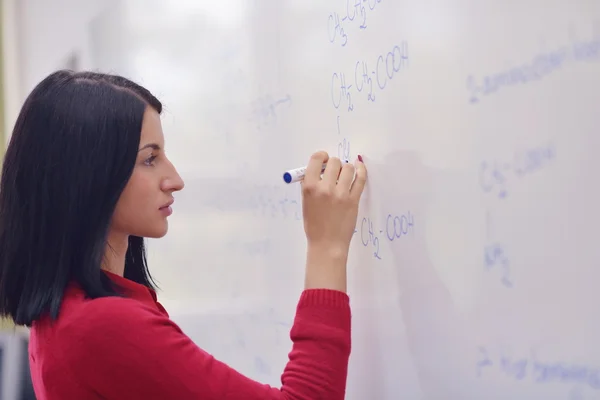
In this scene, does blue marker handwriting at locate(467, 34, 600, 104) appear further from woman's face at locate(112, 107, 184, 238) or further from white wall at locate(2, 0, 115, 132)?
white wall at locate(2, 0, 115, 132)

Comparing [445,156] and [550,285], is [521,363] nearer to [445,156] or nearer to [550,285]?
[550,285]

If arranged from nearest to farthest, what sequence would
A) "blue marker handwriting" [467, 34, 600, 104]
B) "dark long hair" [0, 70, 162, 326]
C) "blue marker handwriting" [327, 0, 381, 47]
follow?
1. "blue marker handwriting" [467, 34, 600, 104]
2. "dark long hair" [0, 70, 162, 326]
3. "blue marker handwriting" [327, 0, 381, 47]

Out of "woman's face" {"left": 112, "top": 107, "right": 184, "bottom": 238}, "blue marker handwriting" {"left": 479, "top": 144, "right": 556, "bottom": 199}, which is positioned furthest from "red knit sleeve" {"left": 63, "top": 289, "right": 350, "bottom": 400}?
"blue marker handwriting" {"left": 479, "top": 144, "right": 556, "bottom": 199}

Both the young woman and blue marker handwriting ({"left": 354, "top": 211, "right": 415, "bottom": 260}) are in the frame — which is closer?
the young woman

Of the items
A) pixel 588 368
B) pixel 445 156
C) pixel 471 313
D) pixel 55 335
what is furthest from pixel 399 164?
pixel 55 335

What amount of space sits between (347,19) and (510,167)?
0.32m

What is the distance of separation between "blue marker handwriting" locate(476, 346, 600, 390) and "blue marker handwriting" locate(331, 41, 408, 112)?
31cm

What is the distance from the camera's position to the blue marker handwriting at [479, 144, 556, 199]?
1.90 ft

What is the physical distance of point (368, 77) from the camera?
31.2 inches

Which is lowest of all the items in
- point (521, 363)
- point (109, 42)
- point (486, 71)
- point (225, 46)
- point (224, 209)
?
point (521, 363)

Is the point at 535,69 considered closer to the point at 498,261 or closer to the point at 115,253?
the point at 498,261

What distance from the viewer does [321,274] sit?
726 millimetres

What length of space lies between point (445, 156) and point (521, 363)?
21 centimetres

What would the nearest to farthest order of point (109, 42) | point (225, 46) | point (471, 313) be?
point (471, 313)
point (225, 46)
point (109, 42)
